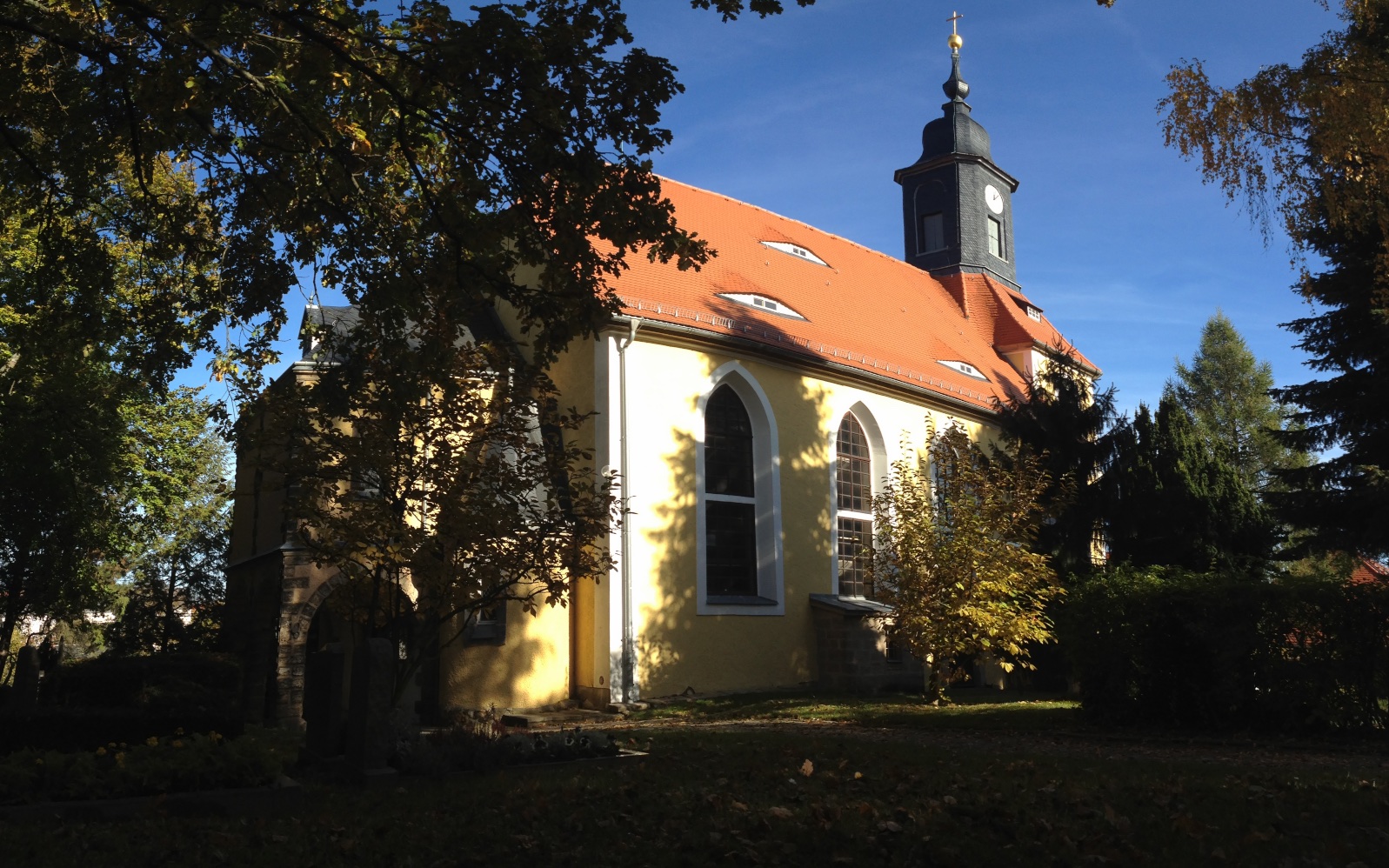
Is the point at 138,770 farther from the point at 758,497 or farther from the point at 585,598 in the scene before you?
the point at 758,497

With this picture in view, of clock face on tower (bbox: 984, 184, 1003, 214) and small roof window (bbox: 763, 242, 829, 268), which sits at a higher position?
clock face on tower (bbox: 984, 184, 1003, 214)

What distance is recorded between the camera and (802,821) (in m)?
6.26

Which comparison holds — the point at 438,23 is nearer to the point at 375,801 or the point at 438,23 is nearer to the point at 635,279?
the point at 375,801

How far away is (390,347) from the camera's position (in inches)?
301

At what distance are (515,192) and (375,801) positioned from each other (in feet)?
13.6

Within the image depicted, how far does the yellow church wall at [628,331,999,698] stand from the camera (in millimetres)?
17547

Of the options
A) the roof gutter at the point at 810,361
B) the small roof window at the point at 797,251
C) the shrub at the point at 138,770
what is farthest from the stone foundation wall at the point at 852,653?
the shrub at the point at 138,770

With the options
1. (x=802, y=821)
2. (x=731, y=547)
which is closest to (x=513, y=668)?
(x=731, y=547)

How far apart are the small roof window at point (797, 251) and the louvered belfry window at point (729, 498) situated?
19.7ft

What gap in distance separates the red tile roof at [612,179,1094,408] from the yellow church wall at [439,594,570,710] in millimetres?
5205

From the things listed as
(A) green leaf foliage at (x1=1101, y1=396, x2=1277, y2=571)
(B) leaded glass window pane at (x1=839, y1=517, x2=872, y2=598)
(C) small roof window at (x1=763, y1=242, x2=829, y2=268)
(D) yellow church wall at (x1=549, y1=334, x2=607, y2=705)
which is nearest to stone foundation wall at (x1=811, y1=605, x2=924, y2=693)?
(B) leaded glass window pane at (x1=839, y1=517, x2=872, y2=598)

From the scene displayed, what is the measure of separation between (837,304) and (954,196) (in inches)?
400

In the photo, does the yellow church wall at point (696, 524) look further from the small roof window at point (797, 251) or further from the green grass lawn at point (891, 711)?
the small roof window at point (797, 251)

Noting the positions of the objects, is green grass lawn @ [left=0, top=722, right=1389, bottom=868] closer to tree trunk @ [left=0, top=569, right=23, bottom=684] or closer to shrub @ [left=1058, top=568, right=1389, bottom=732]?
shrub @ [left=1058, top=568, right=1389, bottom=732]
